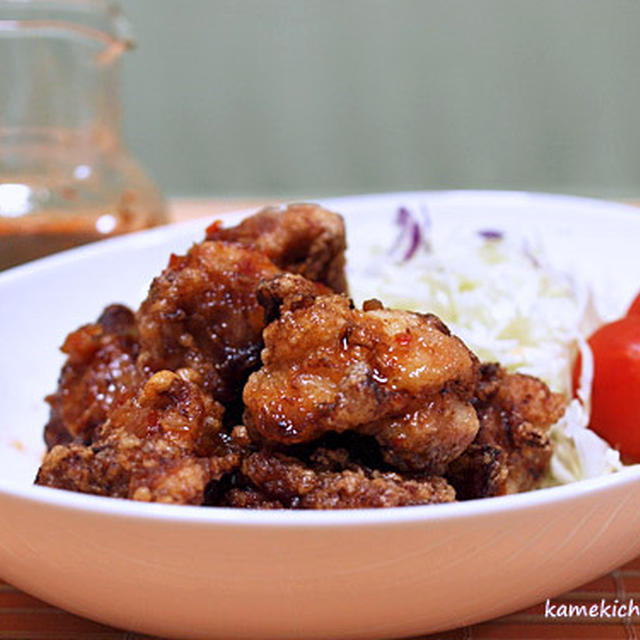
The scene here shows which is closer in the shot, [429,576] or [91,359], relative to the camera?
[429,576]

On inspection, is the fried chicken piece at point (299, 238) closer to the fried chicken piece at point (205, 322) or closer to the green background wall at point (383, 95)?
the fried chicken piece at point (205, 322)

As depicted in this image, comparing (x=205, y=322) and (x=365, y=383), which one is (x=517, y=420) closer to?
(x=365, y=383)

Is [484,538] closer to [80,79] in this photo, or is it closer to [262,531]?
[262,531]

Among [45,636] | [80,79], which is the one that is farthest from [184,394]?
[80,79]

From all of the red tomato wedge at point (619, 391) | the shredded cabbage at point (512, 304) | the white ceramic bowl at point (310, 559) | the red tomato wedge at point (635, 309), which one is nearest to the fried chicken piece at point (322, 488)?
the white ceramic bowl at point (310, 559)

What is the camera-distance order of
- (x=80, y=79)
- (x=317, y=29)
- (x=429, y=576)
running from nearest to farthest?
(x=429, y=576), (x=80, y=79), (x=317, y=29)

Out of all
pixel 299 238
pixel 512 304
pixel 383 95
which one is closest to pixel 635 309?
pixel 512 304
